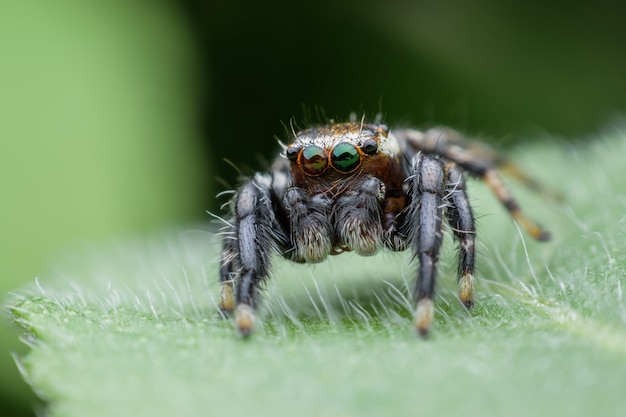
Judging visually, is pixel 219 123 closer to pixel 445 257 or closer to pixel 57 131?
pixel 57 131

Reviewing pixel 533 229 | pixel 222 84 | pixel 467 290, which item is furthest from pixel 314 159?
pixel 222 84

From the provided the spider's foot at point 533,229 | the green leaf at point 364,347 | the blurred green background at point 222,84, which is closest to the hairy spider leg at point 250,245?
the green leaf at point 364,347

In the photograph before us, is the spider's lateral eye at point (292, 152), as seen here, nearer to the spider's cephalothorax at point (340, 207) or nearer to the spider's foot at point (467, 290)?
the spider's cephalothorax at point (340, 207)

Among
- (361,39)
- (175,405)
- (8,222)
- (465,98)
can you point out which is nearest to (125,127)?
(8,222)

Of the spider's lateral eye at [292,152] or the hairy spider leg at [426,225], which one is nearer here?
the hairy spider leg at [426,225]

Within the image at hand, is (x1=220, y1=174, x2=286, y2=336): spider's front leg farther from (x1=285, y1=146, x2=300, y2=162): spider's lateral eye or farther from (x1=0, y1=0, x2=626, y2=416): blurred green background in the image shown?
(x1=0, y1=0, x2=626, y2=416): blurred green background

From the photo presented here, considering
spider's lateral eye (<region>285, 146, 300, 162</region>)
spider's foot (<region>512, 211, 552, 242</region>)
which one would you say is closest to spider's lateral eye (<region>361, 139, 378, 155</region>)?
spider's lateral eye (<region>285, 146, 300, 162</region>)

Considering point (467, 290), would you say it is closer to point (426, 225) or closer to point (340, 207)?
point (426, 225)
